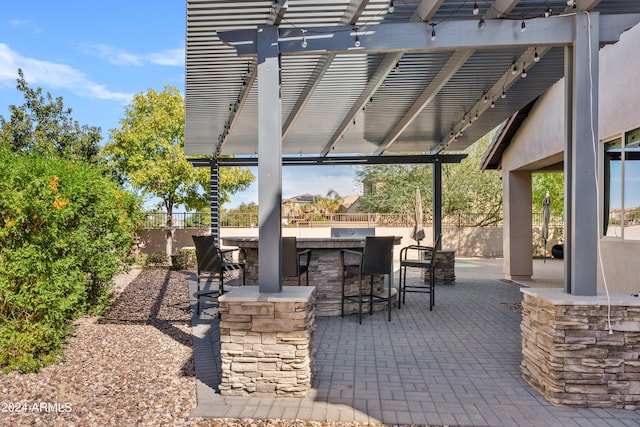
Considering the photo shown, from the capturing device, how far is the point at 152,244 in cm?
1688

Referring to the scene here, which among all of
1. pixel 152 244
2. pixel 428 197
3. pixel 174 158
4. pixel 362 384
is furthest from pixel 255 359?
pixel 428 197

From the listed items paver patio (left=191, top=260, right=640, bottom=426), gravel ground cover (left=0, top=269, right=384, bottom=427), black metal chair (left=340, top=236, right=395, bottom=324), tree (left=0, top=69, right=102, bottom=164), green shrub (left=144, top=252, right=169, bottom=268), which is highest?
tree (left=0, top=69, right=102, bottom=164)

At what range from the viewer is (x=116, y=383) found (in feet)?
12.2

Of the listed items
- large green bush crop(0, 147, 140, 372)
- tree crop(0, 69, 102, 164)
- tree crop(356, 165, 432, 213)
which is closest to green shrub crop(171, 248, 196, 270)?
tree crop(0, 69, 102, 164)

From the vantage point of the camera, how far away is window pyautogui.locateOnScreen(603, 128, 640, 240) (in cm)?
617

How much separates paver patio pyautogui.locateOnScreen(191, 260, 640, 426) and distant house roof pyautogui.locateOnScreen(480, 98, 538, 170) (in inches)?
194

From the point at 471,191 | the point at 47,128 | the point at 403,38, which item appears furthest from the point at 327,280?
the point at 471,191

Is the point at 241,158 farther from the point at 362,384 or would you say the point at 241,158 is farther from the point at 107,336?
the point at 362,384

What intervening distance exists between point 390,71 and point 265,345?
374 centimetres

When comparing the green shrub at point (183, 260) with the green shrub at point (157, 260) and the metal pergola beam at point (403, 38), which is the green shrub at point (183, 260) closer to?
the green shrub at point (157, 260)

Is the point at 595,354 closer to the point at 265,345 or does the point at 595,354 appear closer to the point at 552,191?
the point at 265,345

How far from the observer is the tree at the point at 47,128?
663 inches

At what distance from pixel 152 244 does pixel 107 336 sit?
12.2 meters

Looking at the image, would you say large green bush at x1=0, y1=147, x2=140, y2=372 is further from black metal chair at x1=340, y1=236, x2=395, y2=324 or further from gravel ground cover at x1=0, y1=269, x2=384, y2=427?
black metal chair at x1=340, y1=236, x2=395, y2=324
